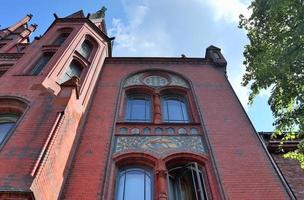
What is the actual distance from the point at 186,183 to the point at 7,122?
482 centimetres

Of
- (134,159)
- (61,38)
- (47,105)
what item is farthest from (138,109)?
(61,38)

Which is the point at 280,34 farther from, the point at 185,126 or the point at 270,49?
the point at 185,126

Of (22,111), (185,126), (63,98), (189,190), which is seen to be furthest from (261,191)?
(22,111)

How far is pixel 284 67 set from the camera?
24.4 feet

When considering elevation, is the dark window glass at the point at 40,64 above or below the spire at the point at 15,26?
below

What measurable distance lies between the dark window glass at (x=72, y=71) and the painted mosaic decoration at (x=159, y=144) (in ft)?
9.44

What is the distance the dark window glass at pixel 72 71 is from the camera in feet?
34.9

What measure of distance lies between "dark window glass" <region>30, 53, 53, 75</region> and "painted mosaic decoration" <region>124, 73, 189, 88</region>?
2908 millimetres

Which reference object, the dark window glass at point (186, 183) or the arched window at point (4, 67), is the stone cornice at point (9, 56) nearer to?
the arched window at point (4, 67)

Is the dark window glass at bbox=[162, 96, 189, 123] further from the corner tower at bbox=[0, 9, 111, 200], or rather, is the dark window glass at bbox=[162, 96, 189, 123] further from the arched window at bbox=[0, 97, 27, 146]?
the arched window at bbox=[0, 97, 27, 146]

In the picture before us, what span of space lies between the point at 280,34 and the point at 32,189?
6.54m

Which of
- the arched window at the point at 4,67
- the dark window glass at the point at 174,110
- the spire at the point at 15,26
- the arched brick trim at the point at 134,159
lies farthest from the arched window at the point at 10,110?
the spire at the point at 15,26

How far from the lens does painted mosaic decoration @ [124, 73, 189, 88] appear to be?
40.8 ft

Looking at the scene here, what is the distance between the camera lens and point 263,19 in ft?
30.0
